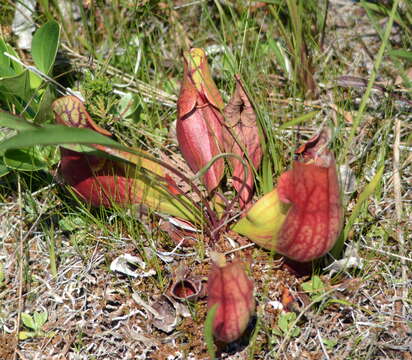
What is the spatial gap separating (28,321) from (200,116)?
779 millimetres

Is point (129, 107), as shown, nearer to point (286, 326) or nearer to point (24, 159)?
point (24, 159)

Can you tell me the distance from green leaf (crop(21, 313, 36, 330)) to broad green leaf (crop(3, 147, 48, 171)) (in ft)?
1.42

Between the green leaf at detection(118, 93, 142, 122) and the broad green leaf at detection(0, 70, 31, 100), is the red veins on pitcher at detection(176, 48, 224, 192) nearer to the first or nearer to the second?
the green leaf at detection(118, 93, 142, 122)

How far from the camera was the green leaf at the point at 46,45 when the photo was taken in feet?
5.40

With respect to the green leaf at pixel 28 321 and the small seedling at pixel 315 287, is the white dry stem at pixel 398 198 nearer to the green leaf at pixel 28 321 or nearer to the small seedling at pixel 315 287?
the small seedling at pixel 315 287

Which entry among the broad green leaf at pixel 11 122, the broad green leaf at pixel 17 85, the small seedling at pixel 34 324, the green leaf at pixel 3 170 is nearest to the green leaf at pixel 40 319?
the small seedling at pixel 34 324

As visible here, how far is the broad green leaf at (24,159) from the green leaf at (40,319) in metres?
0.43

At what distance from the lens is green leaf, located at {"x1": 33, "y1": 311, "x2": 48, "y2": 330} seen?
1439 millimetres

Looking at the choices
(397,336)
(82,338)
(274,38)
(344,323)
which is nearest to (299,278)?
(344,323)

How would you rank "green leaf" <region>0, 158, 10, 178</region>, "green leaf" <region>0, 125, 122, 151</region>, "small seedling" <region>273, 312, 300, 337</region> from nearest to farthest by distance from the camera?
"green leaf" <region>0, 125, 122, 151</region>, "small seedling" <region>273, 312, 300, 337</region>, "green leaf" <region>0, 158, 10, 178</region>

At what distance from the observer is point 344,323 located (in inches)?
54.6

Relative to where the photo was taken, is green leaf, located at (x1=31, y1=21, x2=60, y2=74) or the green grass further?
green leaf, located at (x1=31, y1=21, x2=60, y2=74)

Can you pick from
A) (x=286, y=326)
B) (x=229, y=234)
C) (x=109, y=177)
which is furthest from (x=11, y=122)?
(x=286, y=326)

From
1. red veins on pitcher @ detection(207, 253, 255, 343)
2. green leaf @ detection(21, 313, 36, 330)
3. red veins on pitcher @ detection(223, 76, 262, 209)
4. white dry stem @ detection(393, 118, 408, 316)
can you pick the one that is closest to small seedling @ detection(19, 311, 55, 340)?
green leaf @ detection(21, 313, 36, 330)
